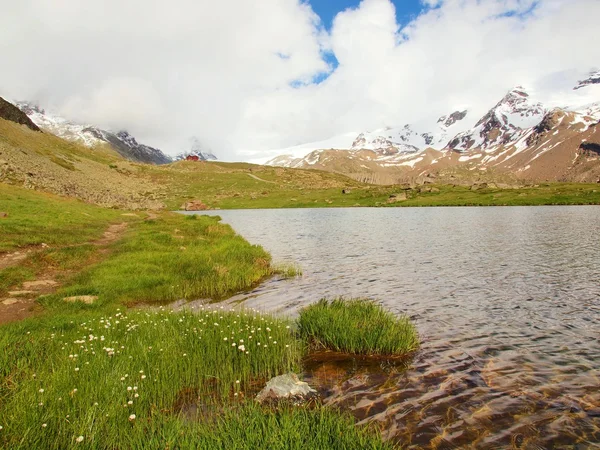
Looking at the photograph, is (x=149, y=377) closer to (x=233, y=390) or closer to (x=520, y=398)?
(x=233, y=390)

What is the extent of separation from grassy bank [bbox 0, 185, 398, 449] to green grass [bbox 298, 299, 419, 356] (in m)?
0.76

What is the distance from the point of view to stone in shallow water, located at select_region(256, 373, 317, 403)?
8961 millimetres

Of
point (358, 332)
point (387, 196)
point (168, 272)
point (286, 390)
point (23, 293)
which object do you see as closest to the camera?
point (286, 390)

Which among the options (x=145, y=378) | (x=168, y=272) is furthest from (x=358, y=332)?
(x=168, y=272)

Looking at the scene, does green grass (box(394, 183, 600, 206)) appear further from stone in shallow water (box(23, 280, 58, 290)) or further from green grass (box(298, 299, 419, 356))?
stone in shallow water (box(23, 280, 58, 290))

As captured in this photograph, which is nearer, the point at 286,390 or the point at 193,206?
the point at 286,390

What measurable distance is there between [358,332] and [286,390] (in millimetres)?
3931

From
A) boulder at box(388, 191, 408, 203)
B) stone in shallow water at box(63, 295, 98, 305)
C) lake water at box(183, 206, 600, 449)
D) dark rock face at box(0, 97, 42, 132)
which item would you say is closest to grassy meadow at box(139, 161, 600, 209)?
boulder at box(388, 191, 408, 203)

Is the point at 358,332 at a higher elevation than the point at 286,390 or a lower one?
higher

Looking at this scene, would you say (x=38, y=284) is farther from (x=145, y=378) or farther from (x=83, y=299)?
(x=145, y=378)

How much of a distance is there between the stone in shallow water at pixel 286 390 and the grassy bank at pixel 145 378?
55 centimetres

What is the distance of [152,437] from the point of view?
21.0ft

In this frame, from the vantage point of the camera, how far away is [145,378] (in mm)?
8906

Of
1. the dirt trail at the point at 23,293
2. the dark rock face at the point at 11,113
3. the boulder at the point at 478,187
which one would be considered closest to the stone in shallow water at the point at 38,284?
the dirt trail at the point at 23,293
